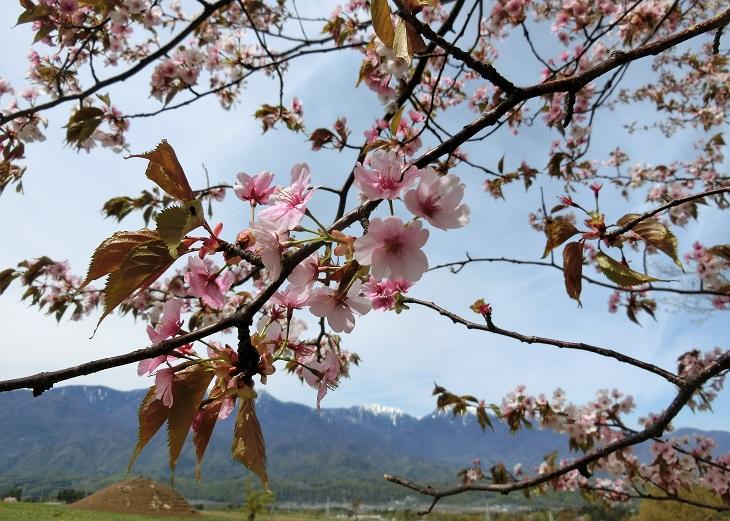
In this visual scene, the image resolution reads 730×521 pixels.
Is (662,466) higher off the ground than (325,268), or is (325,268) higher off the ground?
(325,268)

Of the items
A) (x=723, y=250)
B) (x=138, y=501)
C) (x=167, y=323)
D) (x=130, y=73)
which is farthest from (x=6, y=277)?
(x=138, y=501)

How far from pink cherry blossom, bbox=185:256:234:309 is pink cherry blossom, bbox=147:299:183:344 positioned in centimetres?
4

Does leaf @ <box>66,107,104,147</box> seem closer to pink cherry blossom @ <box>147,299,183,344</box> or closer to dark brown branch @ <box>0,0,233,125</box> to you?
dark brown branch @ <box>0,0,233,125</box>

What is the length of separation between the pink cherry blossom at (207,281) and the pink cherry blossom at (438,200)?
338 mm

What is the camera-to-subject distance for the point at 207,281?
75 cm

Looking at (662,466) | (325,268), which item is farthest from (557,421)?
(325,268)

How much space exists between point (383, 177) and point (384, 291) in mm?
282

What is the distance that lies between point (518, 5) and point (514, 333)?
2481mm

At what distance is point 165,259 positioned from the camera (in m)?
0.53

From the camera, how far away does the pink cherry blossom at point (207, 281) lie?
73 centimetres

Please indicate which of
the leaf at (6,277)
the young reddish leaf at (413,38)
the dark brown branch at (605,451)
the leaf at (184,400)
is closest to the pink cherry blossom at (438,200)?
the young reddish leaf at (413,38)

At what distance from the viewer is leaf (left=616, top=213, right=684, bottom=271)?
84cm

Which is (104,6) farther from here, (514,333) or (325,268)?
(514,333)

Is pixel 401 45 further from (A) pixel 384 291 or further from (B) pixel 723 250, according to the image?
(B) pixel 723 250
